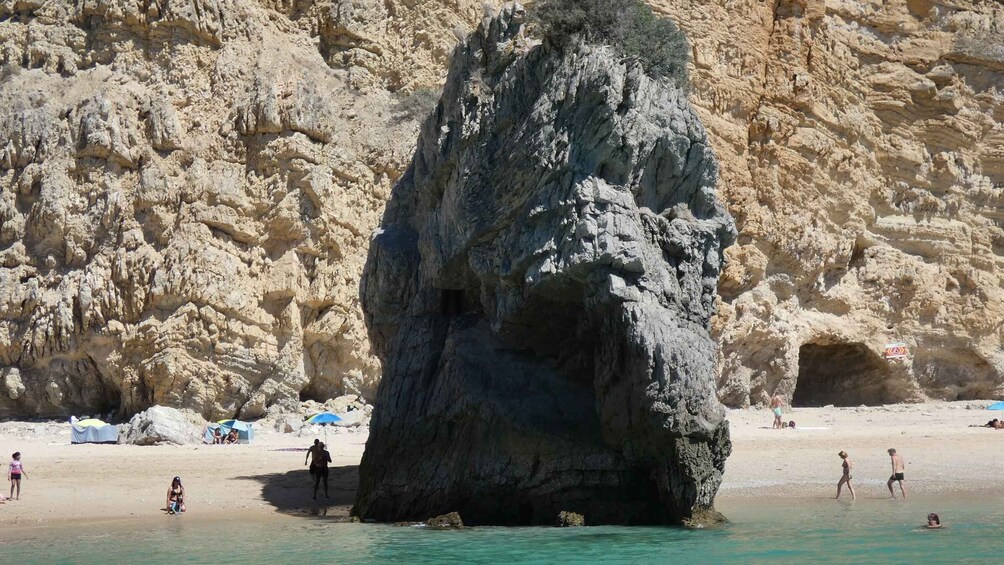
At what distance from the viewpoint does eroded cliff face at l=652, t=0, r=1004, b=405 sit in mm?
29641

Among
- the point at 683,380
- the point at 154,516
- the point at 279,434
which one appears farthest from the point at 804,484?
the point at 279,434

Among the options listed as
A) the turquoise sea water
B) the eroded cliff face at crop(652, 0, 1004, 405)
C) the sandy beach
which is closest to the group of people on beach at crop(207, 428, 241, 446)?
the sandy beach

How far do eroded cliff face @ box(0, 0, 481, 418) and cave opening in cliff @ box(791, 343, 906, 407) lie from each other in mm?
14389

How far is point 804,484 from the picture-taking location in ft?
59.7

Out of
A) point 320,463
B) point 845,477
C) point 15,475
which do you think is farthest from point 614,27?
point 15,475

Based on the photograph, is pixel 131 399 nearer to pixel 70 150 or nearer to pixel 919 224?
pixel 70 150

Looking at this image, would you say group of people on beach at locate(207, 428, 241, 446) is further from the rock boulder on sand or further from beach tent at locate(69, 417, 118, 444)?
beach tent at locate(69, 417, 118, 444)

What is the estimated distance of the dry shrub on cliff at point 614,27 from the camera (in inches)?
562

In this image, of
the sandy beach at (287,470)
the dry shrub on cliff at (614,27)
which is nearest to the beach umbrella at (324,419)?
the sandy beach at (287,470)

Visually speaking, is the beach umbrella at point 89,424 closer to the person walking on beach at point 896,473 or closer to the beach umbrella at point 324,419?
the beach umbrella at point 324,419

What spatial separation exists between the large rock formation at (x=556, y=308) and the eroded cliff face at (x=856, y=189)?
14.7m

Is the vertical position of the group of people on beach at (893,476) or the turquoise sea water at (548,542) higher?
the group of people on beach at (893,476)

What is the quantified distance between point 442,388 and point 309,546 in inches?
123

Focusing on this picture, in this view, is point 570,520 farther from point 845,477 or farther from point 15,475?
point 15,475
